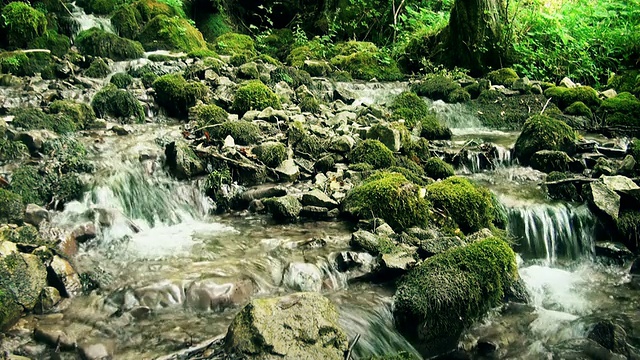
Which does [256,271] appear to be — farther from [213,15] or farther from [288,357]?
[213,15]

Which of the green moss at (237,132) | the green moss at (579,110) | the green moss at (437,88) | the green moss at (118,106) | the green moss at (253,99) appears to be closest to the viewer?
the green moss at (237,132)

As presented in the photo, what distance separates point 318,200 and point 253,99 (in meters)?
3.49

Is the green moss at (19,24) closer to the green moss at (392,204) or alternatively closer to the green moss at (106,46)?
the green moss at (106,46)

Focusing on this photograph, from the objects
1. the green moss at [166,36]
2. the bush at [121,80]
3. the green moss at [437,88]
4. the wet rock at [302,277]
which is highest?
the green moss at [166,36]

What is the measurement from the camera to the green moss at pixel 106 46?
11324 millimetres

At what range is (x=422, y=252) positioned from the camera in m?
4.92

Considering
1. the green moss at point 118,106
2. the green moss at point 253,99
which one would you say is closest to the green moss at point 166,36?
the green moss at point 118,106

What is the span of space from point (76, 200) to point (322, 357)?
391cm

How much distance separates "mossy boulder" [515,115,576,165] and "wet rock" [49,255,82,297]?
Result: 6.97 m

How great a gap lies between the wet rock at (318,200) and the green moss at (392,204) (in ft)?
0.65

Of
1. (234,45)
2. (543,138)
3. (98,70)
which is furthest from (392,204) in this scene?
(234,45)

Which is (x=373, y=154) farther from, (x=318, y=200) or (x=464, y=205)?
(x=464, y=205)

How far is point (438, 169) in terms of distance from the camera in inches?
285

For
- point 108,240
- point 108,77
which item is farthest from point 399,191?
point 108,77
